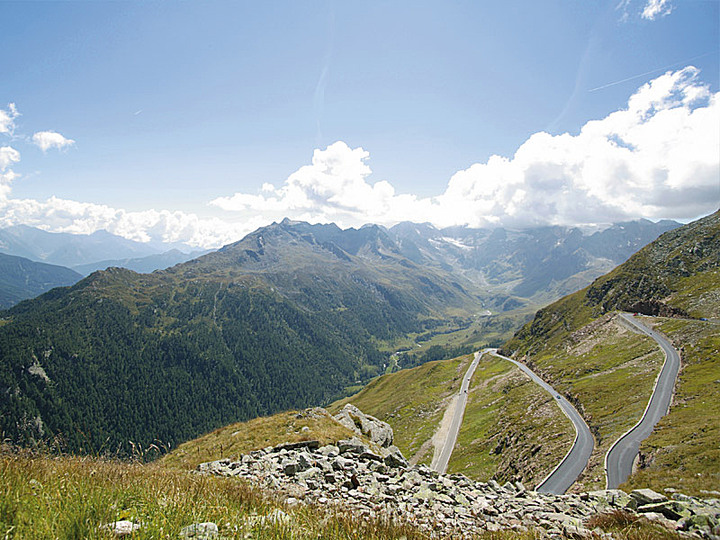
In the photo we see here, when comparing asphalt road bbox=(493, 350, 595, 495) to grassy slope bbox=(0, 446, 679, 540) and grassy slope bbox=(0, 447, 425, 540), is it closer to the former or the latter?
grassy slope bbox=(0, 446, 679, 540)

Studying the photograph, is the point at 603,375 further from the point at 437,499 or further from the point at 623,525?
the point at 623,525

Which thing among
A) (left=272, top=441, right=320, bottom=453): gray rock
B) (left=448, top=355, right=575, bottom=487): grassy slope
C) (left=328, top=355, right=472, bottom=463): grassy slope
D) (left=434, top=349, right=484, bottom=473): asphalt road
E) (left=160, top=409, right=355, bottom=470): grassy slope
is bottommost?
(left=328, top=355, right=472, bottom=463): grassy slope

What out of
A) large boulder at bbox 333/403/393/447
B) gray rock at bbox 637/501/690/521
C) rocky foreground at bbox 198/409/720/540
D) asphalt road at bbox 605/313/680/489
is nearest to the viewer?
rocky foreground at bbox 198/409/720/540

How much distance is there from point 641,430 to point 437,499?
5174 cm

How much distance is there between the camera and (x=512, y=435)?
6538 centimetres

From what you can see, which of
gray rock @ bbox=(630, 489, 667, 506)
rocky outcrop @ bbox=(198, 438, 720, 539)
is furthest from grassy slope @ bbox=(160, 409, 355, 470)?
gray rock @ bbox=(630, 489, 667, 506)

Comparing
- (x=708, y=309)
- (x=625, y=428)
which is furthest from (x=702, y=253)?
(x=625, y=428)

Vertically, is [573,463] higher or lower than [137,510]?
lower

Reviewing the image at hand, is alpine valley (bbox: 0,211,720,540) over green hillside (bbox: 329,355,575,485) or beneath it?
over

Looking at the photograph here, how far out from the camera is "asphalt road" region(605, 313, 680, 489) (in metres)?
37.8

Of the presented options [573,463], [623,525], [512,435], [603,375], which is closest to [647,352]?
[603,375]

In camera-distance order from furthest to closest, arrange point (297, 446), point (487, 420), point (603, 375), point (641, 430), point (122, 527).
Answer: point (487, 420) → point (603, 375) → point (641, 430) → point (297, 446) → point (122, 527)

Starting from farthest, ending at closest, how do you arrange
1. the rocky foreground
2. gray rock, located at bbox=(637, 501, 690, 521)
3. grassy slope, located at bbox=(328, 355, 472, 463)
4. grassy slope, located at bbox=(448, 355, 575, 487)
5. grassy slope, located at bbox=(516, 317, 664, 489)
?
grassy slope, located at bbox=(328, 355, 472, 463) → grassy slope, located at bbox=(448, 355, 575, 487) → grassy slope, located at bbox=(516, 317, 664, 489) → gray rock, located at bbox=(637, 501, 690, 521) → the rocky foreground

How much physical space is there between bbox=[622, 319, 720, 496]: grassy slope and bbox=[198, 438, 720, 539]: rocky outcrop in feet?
32.4
